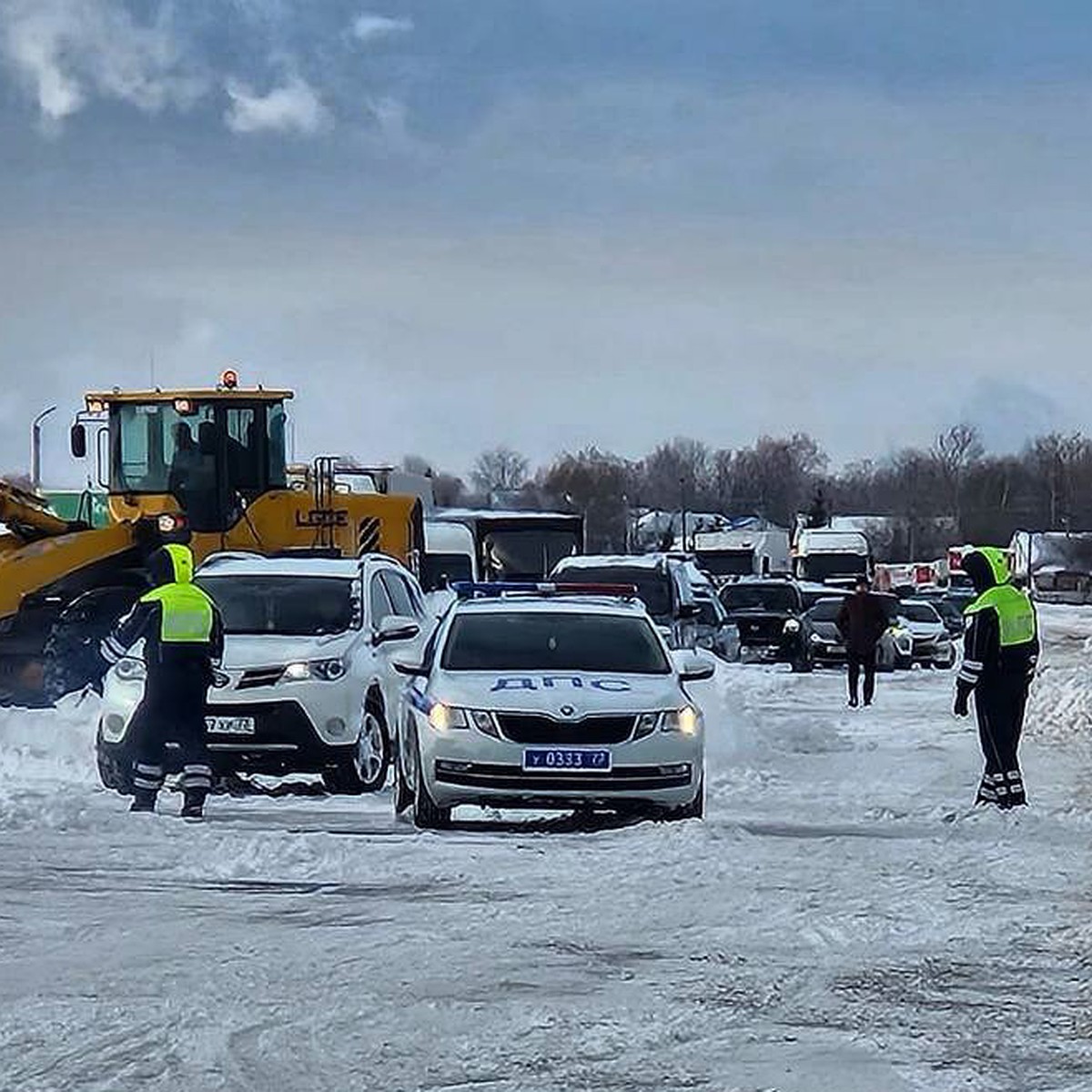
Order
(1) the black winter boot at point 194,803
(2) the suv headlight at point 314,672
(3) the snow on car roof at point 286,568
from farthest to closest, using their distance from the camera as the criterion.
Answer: (3) the snow on car roof at point 286,568, (2) the suv headlight at point 314,672, (1) the black winter boot at point 194,803

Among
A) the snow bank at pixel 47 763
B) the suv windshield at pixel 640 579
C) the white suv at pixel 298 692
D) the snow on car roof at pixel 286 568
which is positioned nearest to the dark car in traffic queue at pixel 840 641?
the suv windshield at pixel 640 579

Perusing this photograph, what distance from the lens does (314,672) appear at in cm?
1504

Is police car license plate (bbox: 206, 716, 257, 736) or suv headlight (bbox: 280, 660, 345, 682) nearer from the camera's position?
police car license plate (bbox: 206, 716, 257, 736)

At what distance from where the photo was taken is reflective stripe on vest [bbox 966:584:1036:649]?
590 inches

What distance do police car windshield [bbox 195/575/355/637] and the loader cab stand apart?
7454 mm

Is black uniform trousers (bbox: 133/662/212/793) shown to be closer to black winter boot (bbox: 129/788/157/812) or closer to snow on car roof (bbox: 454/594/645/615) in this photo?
black winter boot (bbox: 129/788/157/812)

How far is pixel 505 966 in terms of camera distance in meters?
8.32

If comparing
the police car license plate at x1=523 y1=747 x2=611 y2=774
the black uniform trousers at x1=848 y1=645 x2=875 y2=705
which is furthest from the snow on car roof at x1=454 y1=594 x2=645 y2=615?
the black uniform trousers at x1=848 y1=645 x2=875 y2=705

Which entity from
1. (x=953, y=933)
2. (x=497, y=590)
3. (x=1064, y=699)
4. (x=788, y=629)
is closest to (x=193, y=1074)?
(x=953, y=933)

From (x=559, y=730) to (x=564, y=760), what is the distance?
0.21 meters

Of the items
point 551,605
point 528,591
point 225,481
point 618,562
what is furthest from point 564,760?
point 618,562

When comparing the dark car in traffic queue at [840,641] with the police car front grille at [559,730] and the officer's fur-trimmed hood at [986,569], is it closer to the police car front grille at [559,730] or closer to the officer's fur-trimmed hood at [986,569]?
the officer's fur-trimmed hood at [986,569]

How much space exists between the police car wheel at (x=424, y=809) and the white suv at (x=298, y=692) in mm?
1942

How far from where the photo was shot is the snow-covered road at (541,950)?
6.71m
